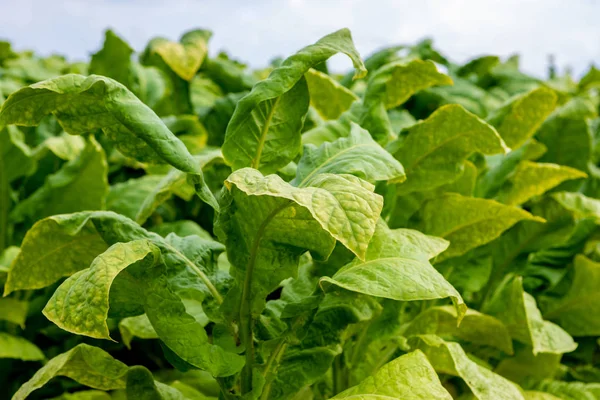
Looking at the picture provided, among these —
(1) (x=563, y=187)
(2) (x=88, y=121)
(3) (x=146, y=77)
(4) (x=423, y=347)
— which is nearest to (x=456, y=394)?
(4) (x=423, y=347)

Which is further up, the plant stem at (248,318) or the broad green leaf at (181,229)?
the plant stem at (248,318)

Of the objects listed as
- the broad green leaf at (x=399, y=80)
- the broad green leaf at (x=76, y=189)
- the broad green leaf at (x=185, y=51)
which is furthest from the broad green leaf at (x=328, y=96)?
the broad green leaf at (x=185, y=51)

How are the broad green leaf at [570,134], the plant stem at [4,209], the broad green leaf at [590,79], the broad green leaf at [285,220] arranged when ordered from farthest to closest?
the broad green leaf at [590,79] < the broad green leaf at [570,134] < the plant stem at [4,209] < the broad green leaf at [285,220]

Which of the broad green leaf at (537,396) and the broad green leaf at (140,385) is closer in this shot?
the broad green leaf at (140,385)

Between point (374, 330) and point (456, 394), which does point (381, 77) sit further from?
point (456, 394)

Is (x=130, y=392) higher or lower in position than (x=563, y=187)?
higher

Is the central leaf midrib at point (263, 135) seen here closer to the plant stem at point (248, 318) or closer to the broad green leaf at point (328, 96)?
the plant stem at point (248, 318)

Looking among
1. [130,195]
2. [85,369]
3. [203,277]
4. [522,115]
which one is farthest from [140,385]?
[522,115]

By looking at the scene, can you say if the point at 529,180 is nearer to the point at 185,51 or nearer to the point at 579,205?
the point at 579,205
